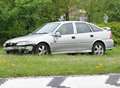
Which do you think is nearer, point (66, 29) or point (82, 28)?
point (66, 29)

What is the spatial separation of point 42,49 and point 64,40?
1.12m

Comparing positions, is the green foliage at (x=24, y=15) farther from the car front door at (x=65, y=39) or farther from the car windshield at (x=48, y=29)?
the car front door at (x=65, y=39)

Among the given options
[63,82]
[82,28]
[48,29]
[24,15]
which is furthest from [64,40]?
[24,15]

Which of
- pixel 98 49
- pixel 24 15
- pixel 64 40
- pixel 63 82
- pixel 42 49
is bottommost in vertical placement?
pixel 63 82

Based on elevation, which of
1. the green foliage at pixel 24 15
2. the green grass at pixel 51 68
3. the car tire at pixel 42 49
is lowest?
the green grass at pixel 51 68

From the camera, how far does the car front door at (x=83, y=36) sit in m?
19.1

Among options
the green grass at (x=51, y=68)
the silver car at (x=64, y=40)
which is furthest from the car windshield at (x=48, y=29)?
the green grass at (x=51, y=68)

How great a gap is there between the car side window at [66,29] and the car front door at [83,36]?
28 cm

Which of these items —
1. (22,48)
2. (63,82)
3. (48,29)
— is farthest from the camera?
(48,29)

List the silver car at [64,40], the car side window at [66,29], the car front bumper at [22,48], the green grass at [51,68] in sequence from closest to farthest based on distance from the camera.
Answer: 1. the green grass at [51,68]
2. the car front bumper at [22,48]
3. the silver car at [64,40]
4. the car side window at [66,29]

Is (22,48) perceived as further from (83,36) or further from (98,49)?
(98,49)

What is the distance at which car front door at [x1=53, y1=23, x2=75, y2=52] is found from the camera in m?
18.5

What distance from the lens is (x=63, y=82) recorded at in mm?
10359

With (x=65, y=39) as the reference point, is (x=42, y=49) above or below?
below
